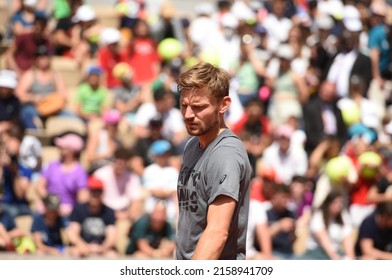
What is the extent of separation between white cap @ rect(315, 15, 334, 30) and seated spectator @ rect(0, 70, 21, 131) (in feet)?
16.6

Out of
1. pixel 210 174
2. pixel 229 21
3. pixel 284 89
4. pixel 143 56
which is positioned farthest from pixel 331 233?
pixel 210 174

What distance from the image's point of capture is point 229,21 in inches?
641

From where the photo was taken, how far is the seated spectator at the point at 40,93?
1331cm

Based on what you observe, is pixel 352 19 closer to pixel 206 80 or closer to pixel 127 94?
pixel 127 94

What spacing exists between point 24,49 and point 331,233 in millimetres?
5745

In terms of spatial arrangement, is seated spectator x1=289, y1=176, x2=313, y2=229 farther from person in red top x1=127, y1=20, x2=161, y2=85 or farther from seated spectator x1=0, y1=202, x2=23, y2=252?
person in red top x1=127, y1=20, x2=161, y2=85

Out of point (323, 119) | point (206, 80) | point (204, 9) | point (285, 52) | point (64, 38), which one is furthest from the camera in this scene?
point (204, 9)

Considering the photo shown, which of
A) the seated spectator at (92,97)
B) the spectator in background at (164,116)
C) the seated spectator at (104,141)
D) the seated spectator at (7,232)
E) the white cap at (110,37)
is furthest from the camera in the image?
the white cap at (110,37)

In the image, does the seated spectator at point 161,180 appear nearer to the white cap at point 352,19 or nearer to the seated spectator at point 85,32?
the seated spectator at point 85,32

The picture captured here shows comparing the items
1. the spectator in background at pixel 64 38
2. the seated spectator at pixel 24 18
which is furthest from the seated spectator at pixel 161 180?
the seated spectator at pixel 24 18

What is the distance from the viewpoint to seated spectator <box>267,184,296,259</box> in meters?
10.9

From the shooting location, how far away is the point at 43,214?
433 inches

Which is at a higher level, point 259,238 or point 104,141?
point 104,141

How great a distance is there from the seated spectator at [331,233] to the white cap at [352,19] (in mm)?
4519
